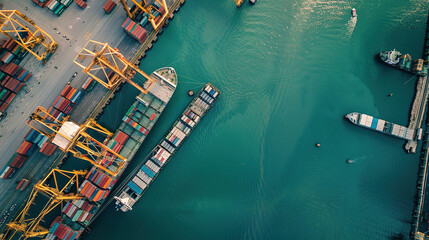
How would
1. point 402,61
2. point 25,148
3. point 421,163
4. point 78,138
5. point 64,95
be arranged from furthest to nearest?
point 402,61, point 421,163, point 64,95, point 25,148, point 78,138

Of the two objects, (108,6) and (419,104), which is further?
(419,104)

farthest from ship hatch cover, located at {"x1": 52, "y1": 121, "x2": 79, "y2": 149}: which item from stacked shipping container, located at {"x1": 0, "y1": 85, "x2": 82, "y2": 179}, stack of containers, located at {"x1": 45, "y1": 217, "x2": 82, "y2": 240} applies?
stack of containers, located at {"x1": 45, "y1": 217, "x2": 82, "y2": 240}

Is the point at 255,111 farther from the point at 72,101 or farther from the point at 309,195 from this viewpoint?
the point at 72,101

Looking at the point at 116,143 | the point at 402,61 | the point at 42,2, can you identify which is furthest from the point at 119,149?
the point at 402,61

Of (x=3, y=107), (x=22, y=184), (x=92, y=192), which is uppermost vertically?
(x=3, y=107)

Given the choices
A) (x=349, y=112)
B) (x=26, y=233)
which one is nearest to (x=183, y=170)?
(x=26, y=233)

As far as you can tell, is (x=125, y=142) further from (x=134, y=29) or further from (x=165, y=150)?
(x=134, y=29)
